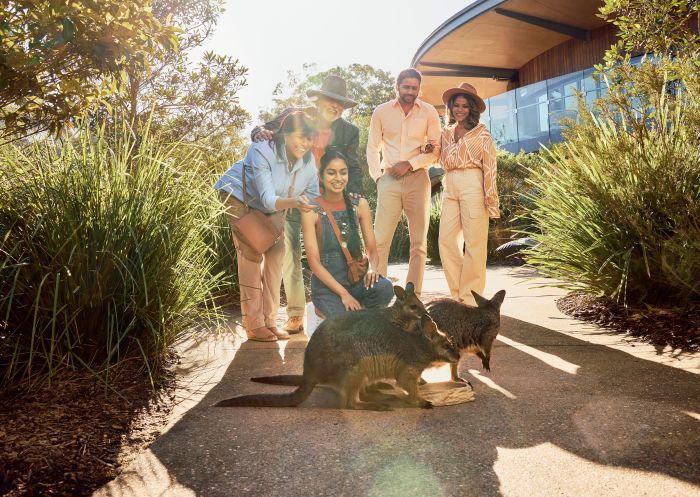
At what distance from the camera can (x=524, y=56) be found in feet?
72.4

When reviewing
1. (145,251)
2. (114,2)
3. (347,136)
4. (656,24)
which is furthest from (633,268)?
(114,2)

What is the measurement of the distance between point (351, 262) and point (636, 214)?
2.36 m

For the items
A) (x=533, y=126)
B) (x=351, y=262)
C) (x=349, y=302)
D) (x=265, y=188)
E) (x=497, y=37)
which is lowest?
(x=349, y=302)

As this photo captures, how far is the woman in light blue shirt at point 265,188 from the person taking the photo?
521 centimetres

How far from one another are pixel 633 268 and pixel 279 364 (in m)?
3.11

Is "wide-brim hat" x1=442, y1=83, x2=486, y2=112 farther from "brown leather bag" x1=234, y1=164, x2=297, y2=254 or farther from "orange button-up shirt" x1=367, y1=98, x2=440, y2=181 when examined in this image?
"brown leather bag" x1=234, y1=164, x2=297, y2=254

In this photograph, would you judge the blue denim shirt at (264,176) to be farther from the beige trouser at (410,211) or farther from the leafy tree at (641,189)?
the leafy tree at (641,189)

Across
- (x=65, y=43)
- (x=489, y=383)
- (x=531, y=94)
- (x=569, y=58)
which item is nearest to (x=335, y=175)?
(x=489, y=383)

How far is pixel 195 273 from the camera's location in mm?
4363

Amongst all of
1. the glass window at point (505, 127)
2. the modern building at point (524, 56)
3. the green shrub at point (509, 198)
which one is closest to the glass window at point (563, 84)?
the modern building at point (524, 56)

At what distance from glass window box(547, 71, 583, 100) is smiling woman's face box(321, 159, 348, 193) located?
15.6 m

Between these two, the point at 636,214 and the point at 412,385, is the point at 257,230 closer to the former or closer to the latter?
the point at 412,385

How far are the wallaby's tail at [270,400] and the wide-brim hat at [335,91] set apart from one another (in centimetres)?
312

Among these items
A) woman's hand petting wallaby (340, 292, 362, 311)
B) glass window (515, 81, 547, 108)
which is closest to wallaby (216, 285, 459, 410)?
woman's hand petting wallaby (340, 292, 362, 311)
